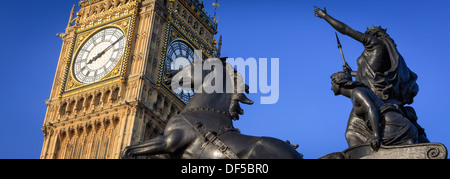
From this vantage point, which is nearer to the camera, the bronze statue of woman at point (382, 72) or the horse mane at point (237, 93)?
the horse mane at point (237, 93)

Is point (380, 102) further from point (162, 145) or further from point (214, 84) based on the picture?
point (162, 145)

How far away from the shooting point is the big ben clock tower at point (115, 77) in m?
44.7

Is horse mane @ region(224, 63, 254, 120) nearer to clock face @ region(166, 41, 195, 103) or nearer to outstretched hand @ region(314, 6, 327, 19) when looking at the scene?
outstretched hand @ region(314, 6, 327, 19)

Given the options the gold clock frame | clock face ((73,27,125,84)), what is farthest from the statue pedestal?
clock face ((73,27,125,84))

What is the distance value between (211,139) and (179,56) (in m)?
40.7

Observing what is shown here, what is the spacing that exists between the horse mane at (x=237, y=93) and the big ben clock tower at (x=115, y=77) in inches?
1335

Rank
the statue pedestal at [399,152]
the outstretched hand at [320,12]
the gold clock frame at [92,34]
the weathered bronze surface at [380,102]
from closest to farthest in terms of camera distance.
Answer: the statue pedestal at [399,152] < the weathered bronze surface at [380,102] < the outstretched hand at [320,12] < the gold clock frame at [92,34]

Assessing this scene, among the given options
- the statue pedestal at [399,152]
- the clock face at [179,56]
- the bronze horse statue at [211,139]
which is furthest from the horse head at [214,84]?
the clock face at [179,56]

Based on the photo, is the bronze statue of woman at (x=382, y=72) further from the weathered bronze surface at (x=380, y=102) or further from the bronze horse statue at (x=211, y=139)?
the bronze horse statue at (x=211, y=139)
